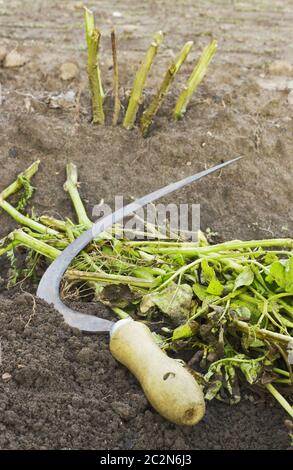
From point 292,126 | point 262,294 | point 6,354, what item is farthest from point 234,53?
point 6,354

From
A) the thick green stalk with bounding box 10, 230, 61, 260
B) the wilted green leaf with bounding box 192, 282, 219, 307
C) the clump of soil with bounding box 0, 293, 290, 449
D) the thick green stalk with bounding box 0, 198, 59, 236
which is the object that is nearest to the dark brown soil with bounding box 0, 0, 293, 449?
A: the clump of soil with bounding box 0, 293, 290, 449

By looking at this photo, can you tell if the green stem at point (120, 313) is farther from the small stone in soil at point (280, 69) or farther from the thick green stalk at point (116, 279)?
the small stone in soil at point (280, 69)

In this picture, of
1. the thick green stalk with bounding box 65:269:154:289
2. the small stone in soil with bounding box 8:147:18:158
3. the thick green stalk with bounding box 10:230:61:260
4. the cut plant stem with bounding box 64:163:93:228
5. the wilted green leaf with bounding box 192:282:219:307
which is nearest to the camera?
the wilted green leaf with bounding box 192:282:219:307

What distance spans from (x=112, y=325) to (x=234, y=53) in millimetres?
2947

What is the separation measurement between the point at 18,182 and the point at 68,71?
3.93 ft

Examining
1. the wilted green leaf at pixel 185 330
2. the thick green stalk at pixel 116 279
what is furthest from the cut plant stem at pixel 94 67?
the wilted green leaf at pixel 185 330

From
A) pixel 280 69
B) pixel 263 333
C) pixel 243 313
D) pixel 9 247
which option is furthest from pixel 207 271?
pixel 280 69

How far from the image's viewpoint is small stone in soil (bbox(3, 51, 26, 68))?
4.20m

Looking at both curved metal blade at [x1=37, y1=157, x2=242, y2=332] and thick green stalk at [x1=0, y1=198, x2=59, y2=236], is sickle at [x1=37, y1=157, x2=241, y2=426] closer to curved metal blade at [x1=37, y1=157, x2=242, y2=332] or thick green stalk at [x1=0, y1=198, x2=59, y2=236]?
curved metal blade at [x1=37, y1=157, x2=242, y2=332]

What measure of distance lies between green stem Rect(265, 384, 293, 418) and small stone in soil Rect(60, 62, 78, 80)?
2.64m

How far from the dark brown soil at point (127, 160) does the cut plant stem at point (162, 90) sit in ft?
0.31

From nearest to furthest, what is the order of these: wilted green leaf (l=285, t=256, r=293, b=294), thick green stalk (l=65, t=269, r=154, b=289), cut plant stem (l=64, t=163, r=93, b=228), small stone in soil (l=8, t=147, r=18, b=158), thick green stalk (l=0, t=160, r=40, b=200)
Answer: wilted green leaf (l=285, t=256, r=293, b=294)
thick green stalk (l=65, t=269, r=154, b=289)
cut plant stem (l=64, t=163, r=93, b=228)
thick green stalk (l=0, t=160, r=40, b=200)
small stone in soil (l=8, t=147, r=18, b=158)

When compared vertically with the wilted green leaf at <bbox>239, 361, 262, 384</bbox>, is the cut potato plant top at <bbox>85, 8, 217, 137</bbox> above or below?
above

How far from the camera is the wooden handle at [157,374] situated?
196cm
